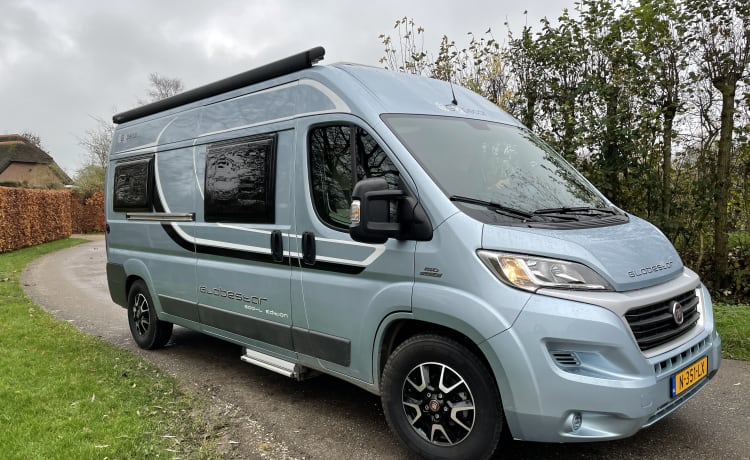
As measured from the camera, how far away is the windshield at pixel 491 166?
3334mm

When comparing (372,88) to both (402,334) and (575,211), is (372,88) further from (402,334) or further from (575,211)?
(402,334)

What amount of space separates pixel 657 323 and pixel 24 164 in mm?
57042

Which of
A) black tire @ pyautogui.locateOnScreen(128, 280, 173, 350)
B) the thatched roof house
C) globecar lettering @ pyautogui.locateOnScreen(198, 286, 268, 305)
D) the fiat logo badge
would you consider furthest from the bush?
the thatched roof house

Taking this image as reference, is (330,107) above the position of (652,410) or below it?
above

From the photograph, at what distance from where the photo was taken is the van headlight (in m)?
2.83

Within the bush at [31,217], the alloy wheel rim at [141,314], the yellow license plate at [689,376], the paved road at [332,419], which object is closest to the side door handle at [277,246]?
the paved road at [332,419]

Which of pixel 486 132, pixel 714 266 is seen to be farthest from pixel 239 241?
pixel 714 266

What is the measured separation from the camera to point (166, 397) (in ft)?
15.1

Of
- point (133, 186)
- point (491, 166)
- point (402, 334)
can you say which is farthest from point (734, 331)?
point (133, 186)

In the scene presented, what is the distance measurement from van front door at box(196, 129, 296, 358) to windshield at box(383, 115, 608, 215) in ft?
3.72

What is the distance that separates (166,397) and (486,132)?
3.34m

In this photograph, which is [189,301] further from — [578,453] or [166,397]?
[578,453]

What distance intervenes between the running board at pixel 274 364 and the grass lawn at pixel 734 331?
13.8 feet

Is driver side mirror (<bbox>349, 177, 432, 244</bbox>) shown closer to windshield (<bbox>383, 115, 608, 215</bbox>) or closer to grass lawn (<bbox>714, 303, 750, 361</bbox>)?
windshield (<bbox>383, 115, 608, 215</bbox>)
